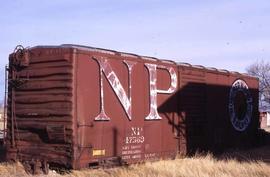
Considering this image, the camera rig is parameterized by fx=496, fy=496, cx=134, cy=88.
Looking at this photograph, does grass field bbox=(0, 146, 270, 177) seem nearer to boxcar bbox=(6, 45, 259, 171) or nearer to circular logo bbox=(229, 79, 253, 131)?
boxcar bbox=(6, 45, 259, 171)

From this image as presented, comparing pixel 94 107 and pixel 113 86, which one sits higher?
pixel 113 86

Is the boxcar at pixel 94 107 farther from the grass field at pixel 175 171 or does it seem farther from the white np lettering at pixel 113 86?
the grass field at pixel 175 171

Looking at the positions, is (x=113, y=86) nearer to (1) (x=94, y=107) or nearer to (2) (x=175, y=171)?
(1) (x=94, y=107)

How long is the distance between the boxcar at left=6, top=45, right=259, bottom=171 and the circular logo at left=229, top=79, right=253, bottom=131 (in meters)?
3.70

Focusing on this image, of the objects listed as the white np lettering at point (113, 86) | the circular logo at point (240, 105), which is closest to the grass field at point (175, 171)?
the white np lettering at point (113, 86)

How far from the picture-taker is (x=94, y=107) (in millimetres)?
12773

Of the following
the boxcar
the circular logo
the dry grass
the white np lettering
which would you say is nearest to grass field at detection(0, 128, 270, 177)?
the dry grass

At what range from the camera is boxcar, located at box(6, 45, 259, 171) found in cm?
1229

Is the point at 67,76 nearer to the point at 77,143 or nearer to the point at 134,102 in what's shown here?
the point at 77,143

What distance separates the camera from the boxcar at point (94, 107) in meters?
12.3

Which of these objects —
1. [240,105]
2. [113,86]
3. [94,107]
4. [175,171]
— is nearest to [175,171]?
[175,171]

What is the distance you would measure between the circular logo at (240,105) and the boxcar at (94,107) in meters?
3.70

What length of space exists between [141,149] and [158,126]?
3.64 ft

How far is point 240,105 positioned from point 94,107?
9.67 metres
